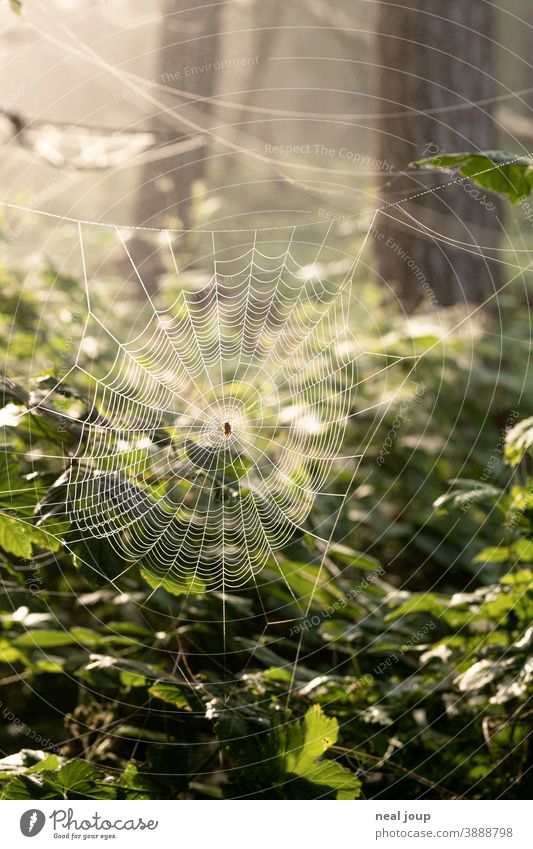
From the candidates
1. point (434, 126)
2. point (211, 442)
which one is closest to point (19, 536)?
point (211, 442)

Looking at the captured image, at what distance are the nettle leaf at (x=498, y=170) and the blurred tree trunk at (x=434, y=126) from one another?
901 millimetres

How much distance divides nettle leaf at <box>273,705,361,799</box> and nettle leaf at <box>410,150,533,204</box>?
712 mm

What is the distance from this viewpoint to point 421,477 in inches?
70.1

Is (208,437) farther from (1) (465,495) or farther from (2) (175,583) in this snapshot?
(1) (465,495)

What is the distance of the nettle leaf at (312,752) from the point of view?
944 mm

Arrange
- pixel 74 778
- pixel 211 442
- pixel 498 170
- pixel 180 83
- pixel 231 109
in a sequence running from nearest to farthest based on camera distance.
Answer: pixel 74 778
pixel 498 170
pixel 211 442
pixel 180 83
pixel 231 109

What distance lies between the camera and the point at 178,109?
2.08 m

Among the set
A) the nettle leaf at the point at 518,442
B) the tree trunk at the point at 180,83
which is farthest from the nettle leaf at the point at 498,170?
the tree trunk at the point at 180,83

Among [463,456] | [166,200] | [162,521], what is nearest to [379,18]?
[166,200]

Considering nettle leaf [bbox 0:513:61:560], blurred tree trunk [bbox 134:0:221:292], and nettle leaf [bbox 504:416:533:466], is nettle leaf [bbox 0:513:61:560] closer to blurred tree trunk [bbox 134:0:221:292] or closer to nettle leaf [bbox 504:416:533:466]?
nettle leaf [bbox 504:416:533:466]

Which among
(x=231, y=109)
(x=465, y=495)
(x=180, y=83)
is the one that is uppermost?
(x=231, y=109)

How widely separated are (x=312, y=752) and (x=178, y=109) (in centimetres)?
173

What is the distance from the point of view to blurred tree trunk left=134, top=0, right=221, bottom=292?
73.9 inches
